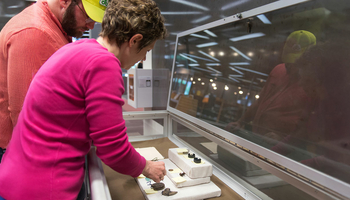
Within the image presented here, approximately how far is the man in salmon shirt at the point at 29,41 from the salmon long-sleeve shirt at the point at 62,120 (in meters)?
0.27

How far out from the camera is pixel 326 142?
756 mm

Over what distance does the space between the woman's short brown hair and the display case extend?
525 mm

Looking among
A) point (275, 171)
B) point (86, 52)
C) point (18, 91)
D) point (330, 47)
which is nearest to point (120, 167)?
point (86, 52)

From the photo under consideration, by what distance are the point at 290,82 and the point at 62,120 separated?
83 cm

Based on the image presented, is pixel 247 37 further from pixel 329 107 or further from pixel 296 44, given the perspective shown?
pixel 329 107

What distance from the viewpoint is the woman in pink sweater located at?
0.62m

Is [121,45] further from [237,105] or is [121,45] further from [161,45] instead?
[161,45]

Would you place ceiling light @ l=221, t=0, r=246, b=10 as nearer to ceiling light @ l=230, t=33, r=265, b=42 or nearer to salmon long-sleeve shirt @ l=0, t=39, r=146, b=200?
ceiling light @ l=230, t=33, r=265, b=42

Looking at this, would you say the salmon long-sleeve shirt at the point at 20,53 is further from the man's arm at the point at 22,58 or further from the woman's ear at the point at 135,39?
the woman's ear at the point at 135,39

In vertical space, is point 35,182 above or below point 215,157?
above

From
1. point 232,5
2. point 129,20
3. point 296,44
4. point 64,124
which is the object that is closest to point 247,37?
point 296,44

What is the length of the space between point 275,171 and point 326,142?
24 cm

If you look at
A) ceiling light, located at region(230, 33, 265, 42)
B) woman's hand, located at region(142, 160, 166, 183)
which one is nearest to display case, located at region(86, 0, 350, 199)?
ceiling light, located at region(230, 33, 265, 42)

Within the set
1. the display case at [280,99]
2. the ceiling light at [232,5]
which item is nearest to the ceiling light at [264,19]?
the display case at [280,99]
